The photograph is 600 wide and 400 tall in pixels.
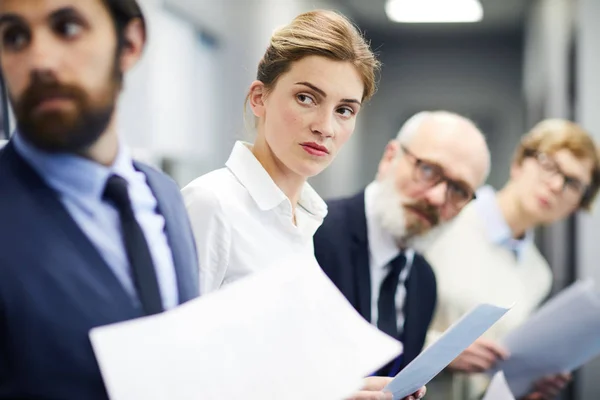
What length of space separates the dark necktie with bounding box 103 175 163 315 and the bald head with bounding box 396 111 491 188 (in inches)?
24.8

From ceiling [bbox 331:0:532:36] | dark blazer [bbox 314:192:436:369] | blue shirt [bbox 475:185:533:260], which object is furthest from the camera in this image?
ceiling [bbox 331:0:532:36]

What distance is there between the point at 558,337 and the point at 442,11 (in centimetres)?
123

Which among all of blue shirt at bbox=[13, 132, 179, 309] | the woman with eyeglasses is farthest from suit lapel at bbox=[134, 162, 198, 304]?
the woman with eyeglasses

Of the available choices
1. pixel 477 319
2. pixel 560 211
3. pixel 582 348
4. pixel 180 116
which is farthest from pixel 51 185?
pixel 560 211

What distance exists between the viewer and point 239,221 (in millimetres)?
732

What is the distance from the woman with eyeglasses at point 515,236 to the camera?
1.49 metres

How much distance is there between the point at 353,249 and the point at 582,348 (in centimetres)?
61

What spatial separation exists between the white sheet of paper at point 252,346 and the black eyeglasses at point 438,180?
51cm

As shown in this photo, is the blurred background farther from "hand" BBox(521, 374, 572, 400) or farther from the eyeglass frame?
"hand" BBox(521, 374, 572, 400)

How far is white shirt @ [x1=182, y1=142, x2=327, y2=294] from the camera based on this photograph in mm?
700

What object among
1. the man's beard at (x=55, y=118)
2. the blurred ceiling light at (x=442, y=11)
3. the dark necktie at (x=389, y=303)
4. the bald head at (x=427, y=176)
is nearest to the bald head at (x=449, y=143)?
the bald head at (x=427, y=176)

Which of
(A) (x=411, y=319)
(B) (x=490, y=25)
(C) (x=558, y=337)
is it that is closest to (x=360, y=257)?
(A) (x=411, y=319)

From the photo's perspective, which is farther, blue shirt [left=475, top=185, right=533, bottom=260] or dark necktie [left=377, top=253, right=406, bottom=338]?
blue shirt [left=475, top=185, right=533, bottom=260]

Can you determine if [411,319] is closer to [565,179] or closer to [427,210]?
[427,210]
